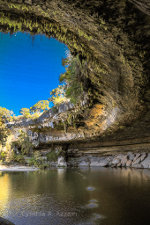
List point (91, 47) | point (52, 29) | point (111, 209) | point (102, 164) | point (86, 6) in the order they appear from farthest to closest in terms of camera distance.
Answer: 1. point (102, 164)
2. point (91, 47)
3. point (52, 29)
4. point (111, 209)
5. point (86, 6)

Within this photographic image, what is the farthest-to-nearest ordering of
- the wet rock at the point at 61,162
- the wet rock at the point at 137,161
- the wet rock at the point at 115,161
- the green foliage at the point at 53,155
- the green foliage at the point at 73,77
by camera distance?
the green foliage at the point at 53,155
the wet rock at the point at 61,162
the wet rock at the point at 115,161
the wet rock at the point at 137,161
the green foliage at the point at 73,77

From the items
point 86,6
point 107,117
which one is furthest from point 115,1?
point 107,117

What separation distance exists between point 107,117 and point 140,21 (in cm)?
845

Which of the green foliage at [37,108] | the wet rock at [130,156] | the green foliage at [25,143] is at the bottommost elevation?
the wet rock at [130,156]

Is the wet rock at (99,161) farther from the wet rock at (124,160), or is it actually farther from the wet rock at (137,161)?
the wet rock at (137,161)

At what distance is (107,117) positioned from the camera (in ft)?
36.0

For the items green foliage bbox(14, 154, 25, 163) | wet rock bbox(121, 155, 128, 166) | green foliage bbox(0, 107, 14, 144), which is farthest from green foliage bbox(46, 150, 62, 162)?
wet rock bbox(121, 155, 128, 166)

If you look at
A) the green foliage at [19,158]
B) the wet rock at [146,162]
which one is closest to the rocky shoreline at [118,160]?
the wet rock at [146,162]

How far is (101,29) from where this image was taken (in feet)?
10.6

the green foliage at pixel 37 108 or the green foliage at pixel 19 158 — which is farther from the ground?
the green foliage at pixel 37 108

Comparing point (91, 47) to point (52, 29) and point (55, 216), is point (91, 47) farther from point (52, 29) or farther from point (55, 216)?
point (55, 216)

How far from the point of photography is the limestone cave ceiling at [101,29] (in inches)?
106

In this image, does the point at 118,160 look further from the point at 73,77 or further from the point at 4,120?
the point at 4,120

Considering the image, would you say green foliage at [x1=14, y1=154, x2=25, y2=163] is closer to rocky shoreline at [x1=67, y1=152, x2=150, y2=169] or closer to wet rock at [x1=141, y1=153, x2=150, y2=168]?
rocky shoreline at [x1=67, y1=152, x2=150, y2=169]
